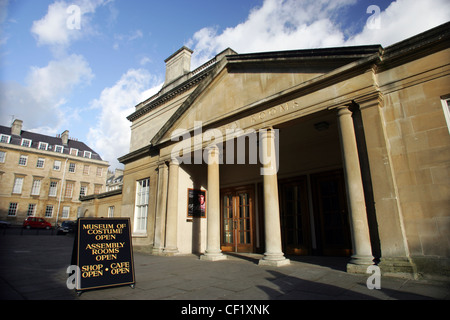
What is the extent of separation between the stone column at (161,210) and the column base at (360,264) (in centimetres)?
741

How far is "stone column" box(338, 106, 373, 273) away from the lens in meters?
5.50

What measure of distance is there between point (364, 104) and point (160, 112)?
1244cm

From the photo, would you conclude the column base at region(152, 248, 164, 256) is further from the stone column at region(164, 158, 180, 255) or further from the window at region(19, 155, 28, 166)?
the window at region(19, 155, 28, 166)

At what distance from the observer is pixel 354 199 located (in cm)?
586

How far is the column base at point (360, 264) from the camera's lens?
5.34 metres

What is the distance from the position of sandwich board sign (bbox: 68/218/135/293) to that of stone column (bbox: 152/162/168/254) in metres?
5.88

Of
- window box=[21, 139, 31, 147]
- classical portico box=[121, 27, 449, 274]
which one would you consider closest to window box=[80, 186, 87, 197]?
window box=[21, 139, 31, 147]

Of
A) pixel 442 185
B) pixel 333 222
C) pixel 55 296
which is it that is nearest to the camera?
pixel 55 296

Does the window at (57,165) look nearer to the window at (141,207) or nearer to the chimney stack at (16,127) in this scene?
the chimney stack at (16,127)

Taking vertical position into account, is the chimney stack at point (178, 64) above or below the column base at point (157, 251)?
above

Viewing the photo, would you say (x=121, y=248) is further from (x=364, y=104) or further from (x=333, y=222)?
(x=333, y=222)

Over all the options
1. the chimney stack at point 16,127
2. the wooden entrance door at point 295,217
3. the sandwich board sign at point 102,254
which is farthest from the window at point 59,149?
the sandwich board sign at point 102,254

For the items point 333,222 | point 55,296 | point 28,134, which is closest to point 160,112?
point 333,222
